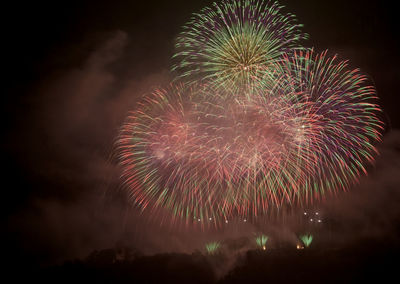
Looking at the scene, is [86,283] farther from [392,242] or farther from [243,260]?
[392,242]

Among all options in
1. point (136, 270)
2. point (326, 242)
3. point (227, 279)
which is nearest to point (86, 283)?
point (136, 270)

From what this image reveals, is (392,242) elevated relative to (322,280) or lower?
elevated

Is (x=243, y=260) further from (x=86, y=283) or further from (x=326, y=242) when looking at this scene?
(x=86, y=283)

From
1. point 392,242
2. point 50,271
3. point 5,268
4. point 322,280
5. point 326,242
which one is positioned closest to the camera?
point 322,280

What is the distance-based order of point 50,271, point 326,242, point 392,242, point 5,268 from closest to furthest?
point 392,242 < point 326,242 < point 50,271 < point 5,268

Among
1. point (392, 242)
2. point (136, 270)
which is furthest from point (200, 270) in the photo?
point (392, 242)

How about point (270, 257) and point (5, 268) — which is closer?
point (270, 257)
